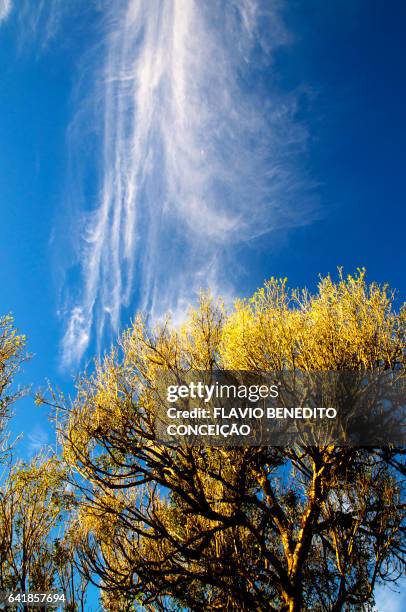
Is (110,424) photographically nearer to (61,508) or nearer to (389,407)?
(61,508)

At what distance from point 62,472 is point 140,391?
246 cm

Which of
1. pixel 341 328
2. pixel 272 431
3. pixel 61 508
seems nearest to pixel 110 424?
pixel 61 508

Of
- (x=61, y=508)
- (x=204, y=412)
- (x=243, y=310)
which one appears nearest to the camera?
(x=204, y=412)

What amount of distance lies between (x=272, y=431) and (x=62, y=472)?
15.3 ft

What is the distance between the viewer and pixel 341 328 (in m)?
8.49

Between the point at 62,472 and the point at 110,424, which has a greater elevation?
the point at 110,424

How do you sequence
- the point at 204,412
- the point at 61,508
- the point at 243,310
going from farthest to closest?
1. the point at 243,310
2. the point at 61,508
3. the point at 204,412

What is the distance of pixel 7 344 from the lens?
10.4m

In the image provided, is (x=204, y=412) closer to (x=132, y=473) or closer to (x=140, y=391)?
(x=140, y=391)

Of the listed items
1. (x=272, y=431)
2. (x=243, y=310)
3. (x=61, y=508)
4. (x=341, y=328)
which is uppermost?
(x=243, y=310)

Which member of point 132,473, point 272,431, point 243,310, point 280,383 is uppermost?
point 243,310

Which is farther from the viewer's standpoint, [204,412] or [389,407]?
[389,407]

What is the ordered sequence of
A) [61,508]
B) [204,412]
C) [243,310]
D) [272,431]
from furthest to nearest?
[243,310] → [61,508] → [272,431] → [204,412]

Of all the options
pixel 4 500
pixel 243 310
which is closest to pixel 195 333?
pixel 243 310
